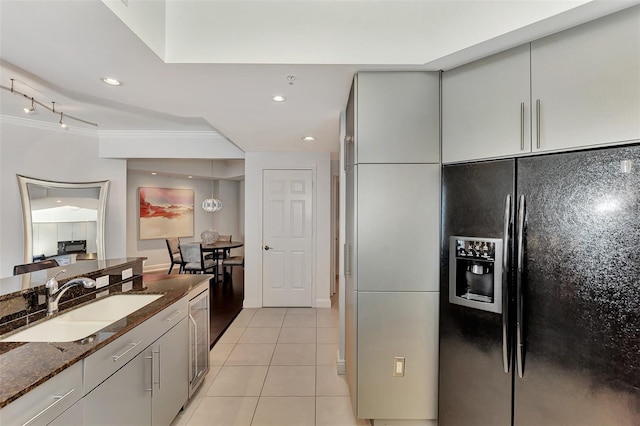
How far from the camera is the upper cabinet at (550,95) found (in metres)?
1.23

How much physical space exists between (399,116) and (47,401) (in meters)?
2.17

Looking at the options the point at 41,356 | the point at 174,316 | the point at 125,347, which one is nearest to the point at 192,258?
the point at 174,316

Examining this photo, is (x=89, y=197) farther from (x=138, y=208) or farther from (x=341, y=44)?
(x=341, y=44)

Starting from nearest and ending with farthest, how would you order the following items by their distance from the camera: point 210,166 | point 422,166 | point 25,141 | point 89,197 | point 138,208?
1. point 422,166
2. point 25,141
3. point 89,197
4. point 138,208
5. point 210,166

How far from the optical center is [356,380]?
1870 millimetres

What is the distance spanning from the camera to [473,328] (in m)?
1.67

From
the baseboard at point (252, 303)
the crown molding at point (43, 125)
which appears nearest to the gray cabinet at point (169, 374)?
the baseboard at point (252, 303)

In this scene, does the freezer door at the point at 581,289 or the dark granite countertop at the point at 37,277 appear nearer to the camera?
the freezer door at the point at 581,289

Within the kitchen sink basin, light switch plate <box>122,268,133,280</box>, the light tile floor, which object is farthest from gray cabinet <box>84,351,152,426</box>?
light switch plate <box>122,268,133,280</box>

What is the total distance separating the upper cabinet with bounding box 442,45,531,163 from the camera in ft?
4.99

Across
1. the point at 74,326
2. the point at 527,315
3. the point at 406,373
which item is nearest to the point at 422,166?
the point at 527,315

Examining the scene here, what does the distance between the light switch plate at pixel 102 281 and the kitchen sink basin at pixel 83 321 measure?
0.19 metres

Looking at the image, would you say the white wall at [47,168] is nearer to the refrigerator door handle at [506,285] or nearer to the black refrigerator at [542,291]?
the black refrigerator at [542,291]

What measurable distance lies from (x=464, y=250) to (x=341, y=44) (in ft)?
4.89
